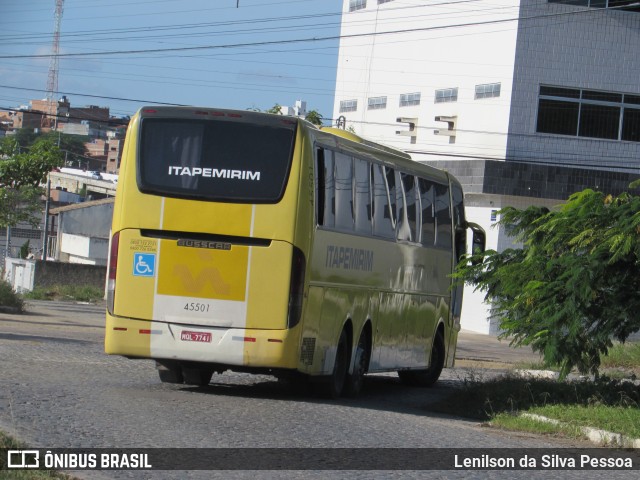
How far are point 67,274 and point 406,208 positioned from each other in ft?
130

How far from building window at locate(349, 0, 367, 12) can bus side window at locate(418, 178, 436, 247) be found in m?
32.9

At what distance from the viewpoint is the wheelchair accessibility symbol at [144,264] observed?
48.0 feet

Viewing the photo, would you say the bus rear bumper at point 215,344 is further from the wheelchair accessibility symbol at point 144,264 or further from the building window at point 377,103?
the building window at point 377,103

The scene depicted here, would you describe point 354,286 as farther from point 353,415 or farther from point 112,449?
Result: point 112,449

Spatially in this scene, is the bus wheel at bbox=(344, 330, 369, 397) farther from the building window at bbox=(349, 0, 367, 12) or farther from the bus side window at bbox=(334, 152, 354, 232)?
the building window at bbox=(349, 0, 367, 12)

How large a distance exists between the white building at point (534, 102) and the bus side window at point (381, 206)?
23023 millimetres

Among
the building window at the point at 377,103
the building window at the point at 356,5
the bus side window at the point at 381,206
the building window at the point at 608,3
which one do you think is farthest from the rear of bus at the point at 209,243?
the building window at the point at 356,5

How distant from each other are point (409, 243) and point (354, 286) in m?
2.52

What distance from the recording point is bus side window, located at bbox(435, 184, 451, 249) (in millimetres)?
20688

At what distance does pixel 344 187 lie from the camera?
1608 cm

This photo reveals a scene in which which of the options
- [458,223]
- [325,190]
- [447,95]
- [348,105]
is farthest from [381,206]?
[348,105]

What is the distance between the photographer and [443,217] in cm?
2105

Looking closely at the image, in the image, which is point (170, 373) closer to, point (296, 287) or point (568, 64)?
point (296, 287)

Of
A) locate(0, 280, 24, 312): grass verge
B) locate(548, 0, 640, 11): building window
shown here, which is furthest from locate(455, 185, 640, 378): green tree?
locate(548, 0, 640, 11): building window
